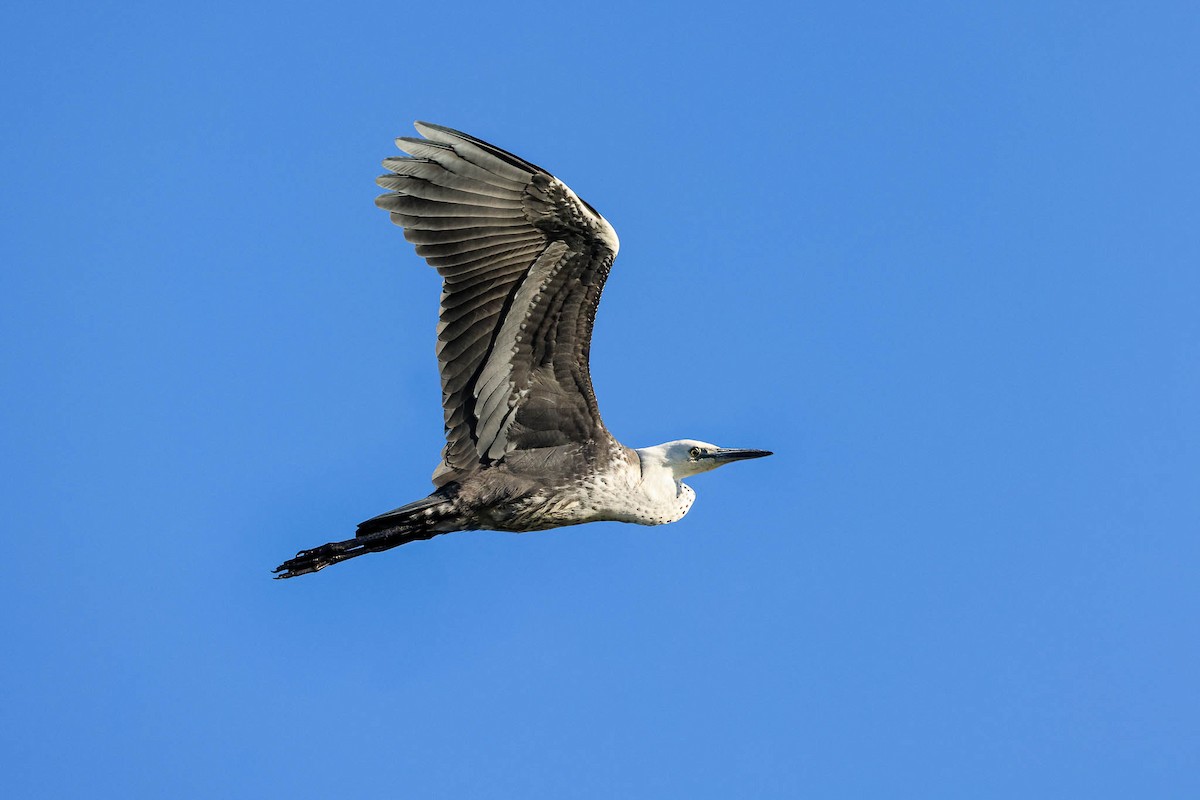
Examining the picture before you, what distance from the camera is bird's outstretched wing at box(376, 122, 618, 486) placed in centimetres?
995

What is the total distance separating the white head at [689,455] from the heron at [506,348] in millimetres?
406

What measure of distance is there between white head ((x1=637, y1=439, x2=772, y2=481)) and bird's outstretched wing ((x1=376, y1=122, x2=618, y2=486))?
0.96m

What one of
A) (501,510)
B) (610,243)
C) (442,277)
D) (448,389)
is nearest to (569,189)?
(610,243)

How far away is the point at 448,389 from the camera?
10.4m

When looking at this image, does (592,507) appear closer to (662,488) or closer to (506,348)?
(662,488)

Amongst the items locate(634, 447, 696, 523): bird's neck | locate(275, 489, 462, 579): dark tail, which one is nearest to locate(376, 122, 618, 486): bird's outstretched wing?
locate(275, 489, 462, 579): dark tail

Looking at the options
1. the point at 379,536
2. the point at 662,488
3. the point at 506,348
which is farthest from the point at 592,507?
the point at 379,536

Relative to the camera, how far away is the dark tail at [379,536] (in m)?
9.91

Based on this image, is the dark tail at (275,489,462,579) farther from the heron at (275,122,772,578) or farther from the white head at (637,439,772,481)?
the white head at (637,439,772,481)

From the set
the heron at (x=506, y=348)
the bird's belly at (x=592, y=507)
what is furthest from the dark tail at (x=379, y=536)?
the bird's belly at (x=592, y=507)

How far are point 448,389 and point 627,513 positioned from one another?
1.79 m

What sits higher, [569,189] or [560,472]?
[569,189]

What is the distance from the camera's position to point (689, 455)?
11391 millimetres

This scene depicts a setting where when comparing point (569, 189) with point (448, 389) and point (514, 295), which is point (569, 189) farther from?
point (448, 389)
